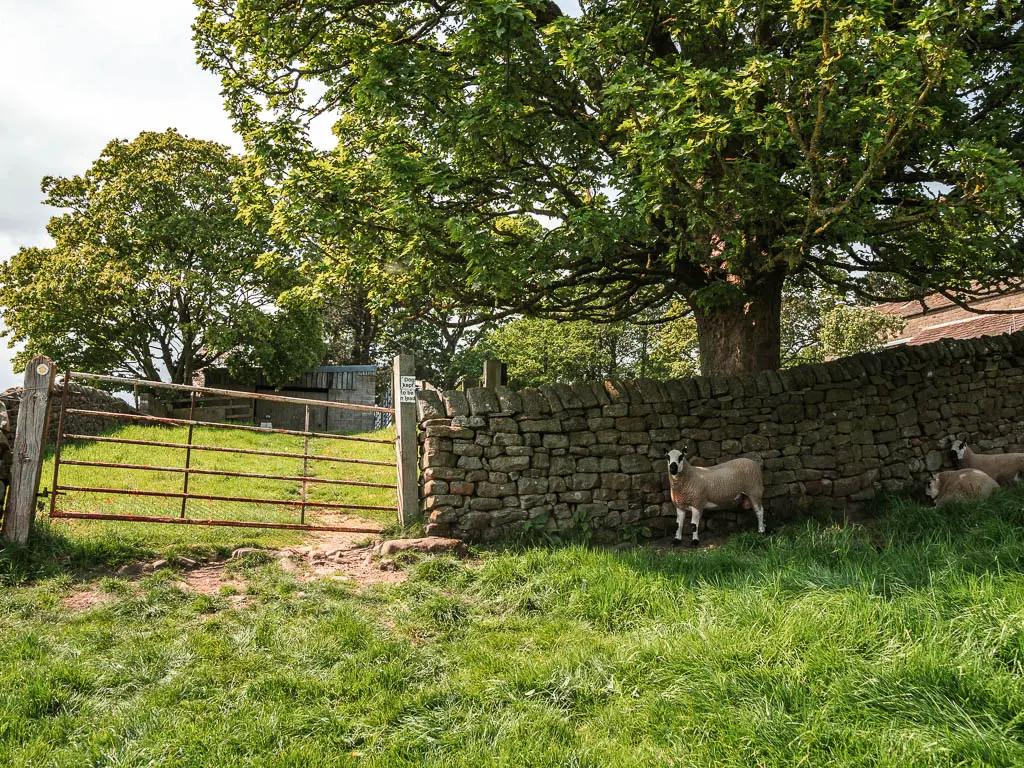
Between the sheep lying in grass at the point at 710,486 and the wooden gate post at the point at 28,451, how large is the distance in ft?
20.2

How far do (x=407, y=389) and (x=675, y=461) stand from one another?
121 inches

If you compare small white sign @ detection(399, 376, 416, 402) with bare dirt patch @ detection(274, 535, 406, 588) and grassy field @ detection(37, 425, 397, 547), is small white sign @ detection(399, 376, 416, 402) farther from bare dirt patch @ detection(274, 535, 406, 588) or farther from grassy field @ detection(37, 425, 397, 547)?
bare dirt patch @ detection(274, 535, 406, 588)

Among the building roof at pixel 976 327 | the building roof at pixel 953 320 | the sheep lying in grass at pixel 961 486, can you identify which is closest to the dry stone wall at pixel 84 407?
the sheep lying in grass at pixel 961 486

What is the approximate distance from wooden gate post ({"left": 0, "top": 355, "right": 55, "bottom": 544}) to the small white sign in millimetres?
3367

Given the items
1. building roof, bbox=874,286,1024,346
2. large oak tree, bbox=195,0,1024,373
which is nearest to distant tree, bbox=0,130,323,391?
large oak tree, bbox=195,0,1024,373

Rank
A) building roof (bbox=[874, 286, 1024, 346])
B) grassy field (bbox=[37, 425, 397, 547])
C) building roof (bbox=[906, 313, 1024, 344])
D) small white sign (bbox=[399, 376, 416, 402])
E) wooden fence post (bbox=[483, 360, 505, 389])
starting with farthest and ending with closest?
building roof (bbox=[874, 286, 1024, 346]) → building roof (bbox=[906, 313, 1024, 344]) → wooden fence post (bbox=[483, 360, 505, 389]) → small white sign (bbox=[399, 376, 416, 402]) → grassy field (bbox=[37, 425, 397, 547])

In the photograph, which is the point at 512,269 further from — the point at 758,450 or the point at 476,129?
the point at 758,450

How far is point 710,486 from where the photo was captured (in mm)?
7336

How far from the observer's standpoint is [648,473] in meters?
7.76

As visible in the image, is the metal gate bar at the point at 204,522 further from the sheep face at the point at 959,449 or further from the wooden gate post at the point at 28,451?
the sheep face at the point at 959,449

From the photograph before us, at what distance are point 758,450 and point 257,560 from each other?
225 inches

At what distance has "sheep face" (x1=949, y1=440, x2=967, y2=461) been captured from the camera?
28.6 feet

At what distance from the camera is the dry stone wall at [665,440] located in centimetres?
736

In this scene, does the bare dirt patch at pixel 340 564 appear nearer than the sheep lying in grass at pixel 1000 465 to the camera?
Yes
